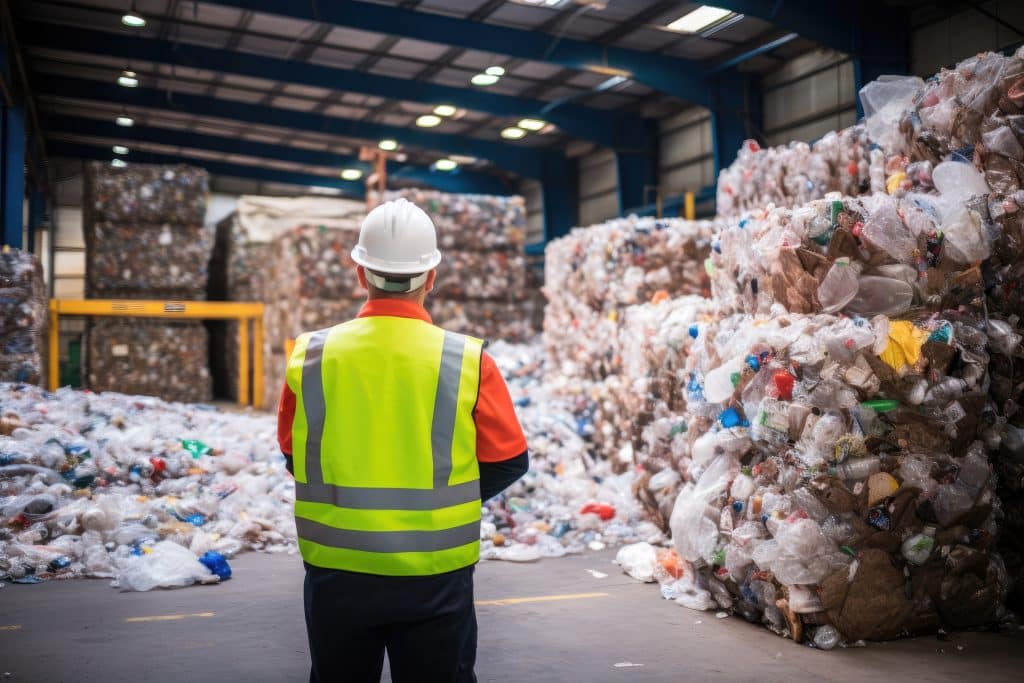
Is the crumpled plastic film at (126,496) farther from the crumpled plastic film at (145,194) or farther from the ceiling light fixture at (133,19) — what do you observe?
the ceiling light fixture at (133,19)

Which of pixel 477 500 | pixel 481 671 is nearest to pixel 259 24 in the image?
pixel 481 671

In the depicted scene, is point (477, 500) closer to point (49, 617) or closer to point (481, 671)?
point (481, 671)

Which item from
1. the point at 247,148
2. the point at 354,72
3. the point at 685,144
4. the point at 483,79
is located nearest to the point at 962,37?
the point at 685,144

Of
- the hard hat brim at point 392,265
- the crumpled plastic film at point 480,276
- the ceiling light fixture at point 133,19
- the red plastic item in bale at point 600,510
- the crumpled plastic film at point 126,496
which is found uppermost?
the ceiling light fixture at point 133,19

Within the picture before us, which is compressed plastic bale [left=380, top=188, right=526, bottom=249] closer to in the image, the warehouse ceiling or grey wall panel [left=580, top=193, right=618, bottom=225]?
the warehouse ceiling

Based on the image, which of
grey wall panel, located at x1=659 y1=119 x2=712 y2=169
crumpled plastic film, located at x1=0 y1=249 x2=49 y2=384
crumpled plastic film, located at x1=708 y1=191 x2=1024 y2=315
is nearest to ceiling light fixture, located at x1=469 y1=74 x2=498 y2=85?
grey wall panel, located at x1=659 y1=119 x2=712 y2=169

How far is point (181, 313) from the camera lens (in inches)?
500

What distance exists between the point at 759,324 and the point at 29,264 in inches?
282

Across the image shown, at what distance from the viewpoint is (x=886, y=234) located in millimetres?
4098

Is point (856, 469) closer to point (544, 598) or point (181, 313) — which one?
point (544, 598)

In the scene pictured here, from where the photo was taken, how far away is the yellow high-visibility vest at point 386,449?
1992mm

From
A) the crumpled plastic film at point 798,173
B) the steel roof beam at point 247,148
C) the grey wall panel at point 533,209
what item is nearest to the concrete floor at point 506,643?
the crumpled plastic film at point 798,173

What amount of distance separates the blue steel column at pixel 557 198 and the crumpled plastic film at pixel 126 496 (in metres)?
12.0

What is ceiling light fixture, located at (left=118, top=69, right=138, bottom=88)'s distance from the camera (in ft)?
47.3
